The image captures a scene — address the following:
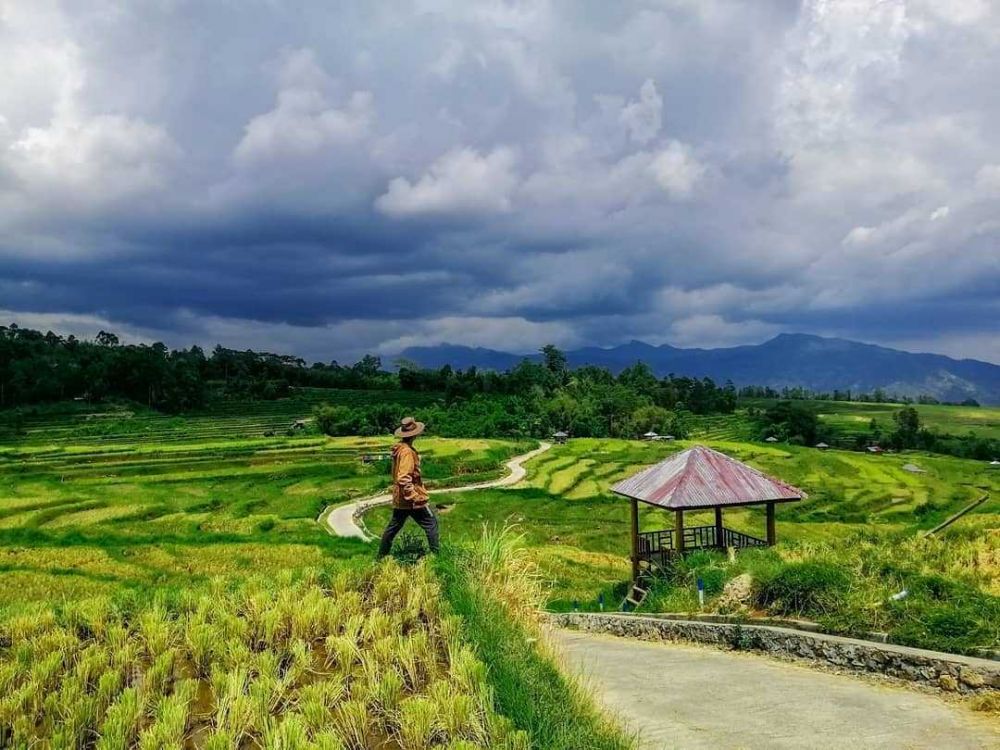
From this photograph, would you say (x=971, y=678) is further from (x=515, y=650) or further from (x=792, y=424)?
(x=792, y=424)

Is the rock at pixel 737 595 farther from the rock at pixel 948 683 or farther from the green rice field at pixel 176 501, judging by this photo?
the green rice field at pixel 176 501

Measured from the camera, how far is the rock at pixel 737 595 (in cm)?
1070

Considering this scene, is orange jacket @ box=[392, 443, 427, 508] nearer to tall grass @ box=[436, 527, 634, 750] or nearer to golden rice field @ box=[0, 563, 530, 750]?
tall grass @ box=[436, 527, 634, 750]

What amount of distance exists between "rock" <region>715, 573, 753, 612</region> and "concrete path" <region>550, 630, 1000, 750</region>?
1.51m

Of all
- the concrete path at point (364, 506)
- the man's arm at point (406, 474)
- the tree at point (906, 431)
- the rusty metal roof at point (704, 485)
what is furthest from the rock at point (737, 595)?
the tree at point (906, 431)

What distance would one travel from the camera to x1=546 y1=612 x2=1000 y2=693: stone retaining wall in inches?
269

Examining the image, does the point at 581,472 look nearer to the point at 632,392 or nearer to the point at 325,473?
the point at 325,473

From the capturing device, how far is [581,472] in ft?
163

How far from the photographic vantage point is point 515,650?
18.4ft

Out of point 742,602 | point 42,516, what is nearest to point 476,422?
point 42,516

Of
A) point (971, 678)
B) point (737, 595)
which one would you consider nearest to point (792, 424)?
point (737, 595)

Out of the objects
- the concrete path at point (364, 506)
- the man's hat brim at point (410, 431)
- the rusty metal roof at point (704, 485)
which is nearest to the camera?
the man's hat brim at point (410, 431)

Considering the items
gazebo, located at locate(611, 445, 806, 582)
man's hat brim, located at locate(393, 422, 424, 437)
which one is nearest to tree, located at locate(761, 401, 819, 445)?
gazebo, located at locate(611, 445, 806, 582)

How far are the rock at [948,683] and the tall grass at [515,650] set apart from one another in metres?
4.04
